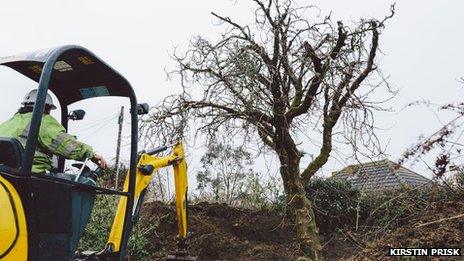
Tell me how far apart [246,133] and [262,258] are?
91.2 inches

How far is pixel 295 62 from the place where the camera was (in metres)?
6.96

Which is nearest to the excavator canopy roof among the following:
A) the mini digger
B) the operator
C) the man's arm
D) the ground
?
the mini digger

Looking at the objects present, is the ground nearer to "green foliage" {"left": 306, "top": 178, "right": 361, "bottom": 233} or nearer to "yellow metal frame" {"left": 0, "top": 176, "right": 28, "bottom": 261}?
"green foliage" {"left": 306, "top": 178, "right": 361, "bottom": 233}

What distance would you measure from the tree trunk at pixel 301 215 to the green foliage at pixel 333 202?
277 centimetres

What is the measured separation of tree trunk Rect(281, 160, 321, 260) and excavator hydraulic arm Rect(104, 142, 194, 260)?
7.05ft

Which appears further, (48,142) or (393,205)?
(393,205)

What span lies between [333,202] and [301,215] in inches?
141

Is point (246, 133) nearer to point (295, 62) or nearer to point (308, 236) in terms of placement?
point (295, 62)

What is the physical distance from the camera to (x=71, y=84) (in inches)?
179

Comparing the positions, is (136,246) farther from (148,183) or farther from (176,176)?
(148,183)

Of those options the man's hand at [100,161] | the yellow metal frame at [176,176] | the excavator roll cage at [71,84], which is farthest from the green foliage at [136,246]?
the man's hand at [100,161]

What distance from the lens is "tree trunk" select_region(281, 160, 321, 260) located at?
6.95m

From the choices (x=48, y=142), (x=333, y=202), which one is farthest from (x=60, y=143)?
(x=333, y=202)

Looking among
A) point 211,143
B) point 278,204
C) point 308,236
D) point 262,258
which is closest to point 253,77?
point 211,143
